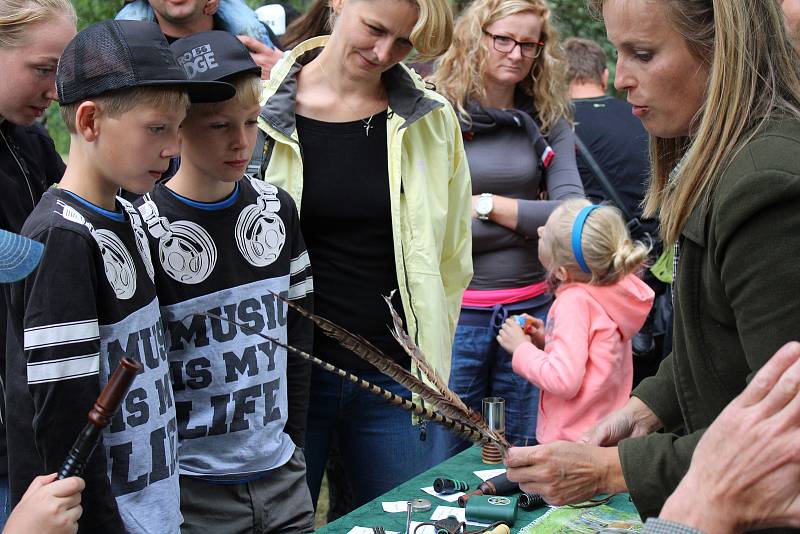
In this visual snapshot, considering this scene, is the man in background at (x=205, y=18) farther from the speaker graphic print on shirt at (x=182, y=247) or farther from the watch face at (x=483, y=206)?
the speaker graphic print on shirt at (x=182, y=247)

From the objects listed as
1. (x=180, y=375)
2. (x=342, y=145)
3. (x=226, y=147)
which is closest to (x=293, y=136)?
(x=342, y=145)

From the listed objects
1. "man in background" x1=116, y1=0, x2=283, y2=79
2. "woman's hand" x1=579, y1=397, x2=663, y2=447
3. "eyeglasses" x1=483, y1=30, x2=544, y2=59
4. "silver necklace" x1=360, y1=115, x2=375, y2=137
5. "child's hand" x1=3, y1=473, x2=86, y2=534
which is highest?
"man in background" x1=116, y1=0, x2=283, y2=79

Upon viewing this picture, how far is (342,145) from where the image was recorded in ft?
9.73

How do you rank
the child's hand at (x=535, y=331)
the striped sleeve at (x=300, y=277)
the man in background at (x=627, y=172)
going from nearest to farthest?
the striped sleeve at (x=300, y=277), the child's hand at (x=535, y=331), the man in background at (x=627, y=172)

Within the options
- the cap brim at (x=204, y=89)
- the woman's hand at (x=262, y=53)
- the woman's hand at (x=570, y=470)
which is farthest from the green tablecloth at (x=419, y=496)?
the woman's hand at (x=262, y=53)

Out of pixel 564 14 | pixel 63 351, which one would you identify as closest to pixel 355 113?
pixel 63 351

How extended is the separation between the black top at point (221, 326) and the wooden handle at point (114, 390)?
2.70 ft

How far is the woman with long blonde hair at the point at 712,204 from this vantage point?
1515mm

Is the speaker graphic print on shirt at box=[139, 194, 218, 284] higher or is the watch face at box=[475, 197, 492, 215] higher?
the speaker graphic print on shirt at box=[139, 194, 218, 284]

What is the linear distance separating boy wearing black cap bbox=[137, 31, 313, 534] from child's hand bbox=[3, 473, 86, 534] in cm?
63

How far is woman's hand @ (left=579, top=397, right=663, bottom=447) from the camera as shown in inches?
87.0

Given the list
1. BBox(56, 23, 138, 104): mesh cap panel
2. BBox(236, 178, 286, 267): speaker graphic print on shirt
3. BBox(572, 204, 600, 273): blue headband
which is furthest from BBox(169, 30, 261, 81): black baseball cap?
→ BBox(572, 204, 600, 273): blue headband

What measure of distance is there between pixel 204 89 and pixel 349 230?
82cm

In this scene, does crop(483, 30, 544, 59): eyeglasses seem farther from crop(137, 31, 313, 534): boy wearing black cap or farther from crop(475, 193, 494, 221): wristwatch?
crop(137, 31, 313, 534): boy wearing black cap
